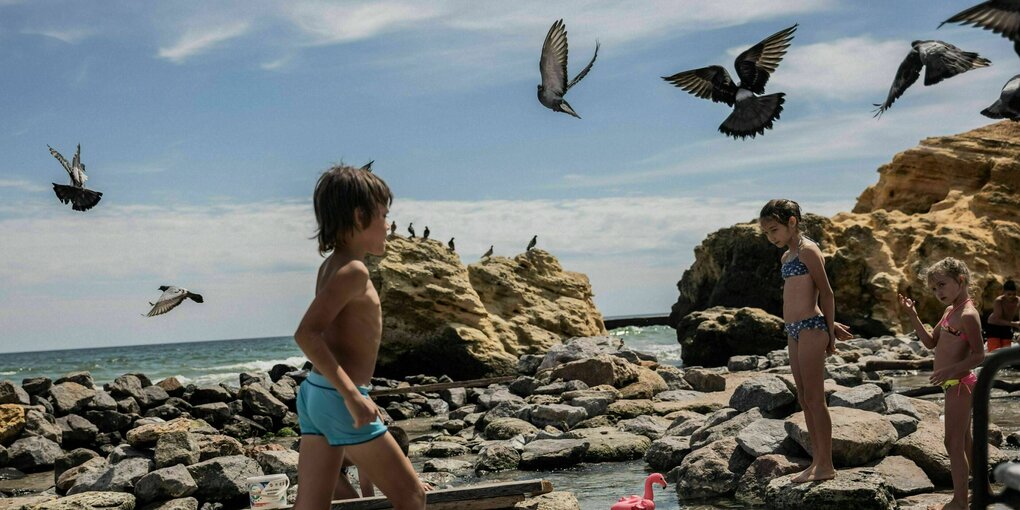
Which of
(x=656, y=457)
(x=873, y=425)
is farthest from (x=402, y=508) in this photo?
(x=656, y=457)

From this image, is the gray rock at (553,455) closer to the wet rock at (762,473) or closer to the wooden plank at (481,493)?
the wet rock at (762,473)

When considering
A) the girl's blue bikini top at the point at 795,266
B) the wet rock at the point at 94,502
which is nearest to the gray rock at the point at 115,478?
the wet rock at the point at 94,502

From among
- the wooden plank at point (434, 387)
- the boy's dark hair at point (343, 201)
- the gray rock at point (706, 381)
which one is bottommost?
the wooden plank at point (434, 387)

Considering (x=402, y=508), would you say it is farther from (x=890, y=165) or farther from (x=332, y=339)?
(x=890, y=165)

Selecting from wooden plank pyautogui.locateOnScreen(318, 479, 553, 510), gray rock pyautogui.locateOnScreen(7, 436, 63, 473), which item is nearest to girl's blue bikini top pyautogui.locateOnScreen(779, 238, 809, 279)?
wooden plank pyautogui.locateOnScreen(318, 479, 553, 510)

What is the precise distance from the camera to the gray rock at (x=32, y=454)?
11.5 meters

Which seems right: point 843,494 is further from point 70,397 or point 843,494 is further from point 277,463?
point 70,397

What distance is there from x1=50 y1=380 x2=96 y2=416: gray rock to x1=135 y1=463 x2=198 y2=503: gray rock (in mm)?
7387

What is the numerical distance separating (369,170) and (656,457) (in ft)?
19.3

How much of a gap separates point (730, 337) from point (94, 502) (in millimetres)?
17516

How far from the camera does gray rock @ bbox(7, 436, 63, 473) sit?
1145 cm

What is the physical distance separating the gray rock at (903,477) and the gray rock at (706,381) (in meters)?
7.07

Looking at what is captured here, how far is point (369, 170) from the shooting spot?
342 centimetres

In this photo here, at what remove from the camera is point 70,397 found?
14531 millimetres
